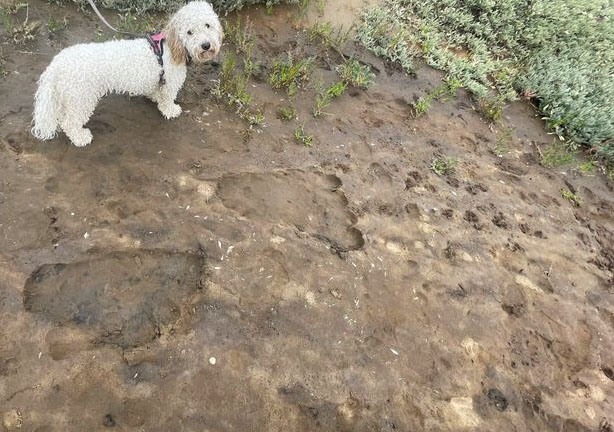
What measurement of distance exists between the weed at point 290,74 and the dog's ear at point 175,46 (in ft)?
5.41

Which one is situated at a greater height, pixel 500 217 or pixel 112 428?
pixel 500 217

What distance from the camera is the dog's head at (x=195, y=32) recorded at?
3925 millimetres

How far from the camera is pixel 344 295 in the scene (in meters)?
3.91

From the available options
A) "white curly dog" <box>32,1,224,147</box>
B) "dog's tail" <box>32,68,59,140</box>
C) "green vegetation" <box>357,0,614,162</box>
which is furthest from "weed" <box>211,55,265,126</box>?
"green vegetation" <box>357,0,614,162</box>

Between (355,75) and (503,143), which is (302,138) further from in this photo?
(503,143)

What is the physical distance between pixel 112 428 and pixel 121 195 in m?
2.12

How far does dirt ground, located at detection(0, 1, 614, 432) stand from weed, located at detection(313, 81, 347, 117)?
0.20 m

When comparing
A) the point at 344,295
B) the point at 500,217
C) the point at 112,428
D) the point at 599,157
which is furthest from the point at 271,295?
the point at 599,157

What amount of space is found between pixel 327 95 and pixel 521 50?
4.16m

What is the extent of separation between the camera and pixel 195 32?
3.96 meters

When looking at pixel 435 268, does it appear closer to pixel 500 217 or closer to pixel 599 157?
pixel 500 217

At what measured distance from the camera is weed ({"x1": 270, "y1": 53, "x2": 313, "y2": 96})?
18.2 ft

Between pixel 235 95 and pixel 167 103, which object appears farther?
pixel 235 95

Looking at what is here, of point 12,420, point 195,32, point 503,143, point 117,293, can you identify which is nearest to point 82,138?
point 195,32
